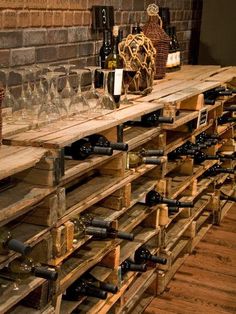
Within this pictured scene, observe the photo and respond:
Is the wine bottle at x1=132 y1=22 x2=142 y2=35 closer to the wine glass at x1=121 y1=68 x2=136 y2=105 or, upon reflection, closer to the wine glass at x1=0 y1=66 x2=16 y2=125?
the wine glass at x1=121 y1=68 x2=136 y2=105

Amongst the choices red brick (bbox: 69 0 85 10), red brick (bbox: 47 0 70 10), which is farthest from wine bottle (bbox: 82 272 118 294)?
red brick (bbox: 69 0 85 10)

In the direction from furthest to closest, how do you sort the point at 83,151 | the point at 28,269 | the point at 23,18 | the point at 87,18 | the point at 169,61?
1. the point at 169,61
2. the point at 87,18
3. the point at 23,18
4. the point at 83,151
5. the point at 28,269

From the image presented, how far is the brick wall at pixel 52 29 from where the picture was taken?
2477 millimetres

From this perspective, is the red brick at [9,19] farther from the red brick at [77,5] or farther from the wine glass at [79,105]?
the red brick at [77,5]

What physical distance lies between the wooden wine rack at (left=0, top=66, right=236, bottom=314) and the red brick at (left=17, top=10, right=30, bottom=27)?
2.04 feet

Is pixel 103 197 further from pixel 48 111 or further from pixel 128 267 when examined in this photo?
pixel 128 267

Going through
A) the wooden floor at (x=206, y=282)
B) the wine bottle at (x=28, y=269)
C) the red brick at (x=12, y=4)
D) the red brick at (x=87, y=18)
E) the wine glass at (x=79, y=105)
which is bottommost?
the wooden floor at (x=206, y=282)

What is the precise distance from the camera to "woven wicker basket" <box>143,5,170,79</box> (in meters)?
3.58

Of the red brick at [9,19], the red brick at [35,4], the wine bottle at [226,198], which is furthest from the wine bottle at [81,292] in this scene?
the wine bottle at [226,198]

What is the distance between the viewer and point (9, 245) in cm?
168

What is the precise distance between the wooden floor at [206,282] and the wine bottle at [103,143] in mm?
1289

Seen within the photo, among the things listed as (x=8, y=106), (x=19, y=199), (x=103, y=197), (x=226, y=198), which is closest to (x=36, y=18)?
(x=8, y=106)

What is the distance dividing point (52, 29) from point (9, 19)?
413mm

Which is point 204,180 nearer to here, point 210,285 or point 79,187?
point 210,285
